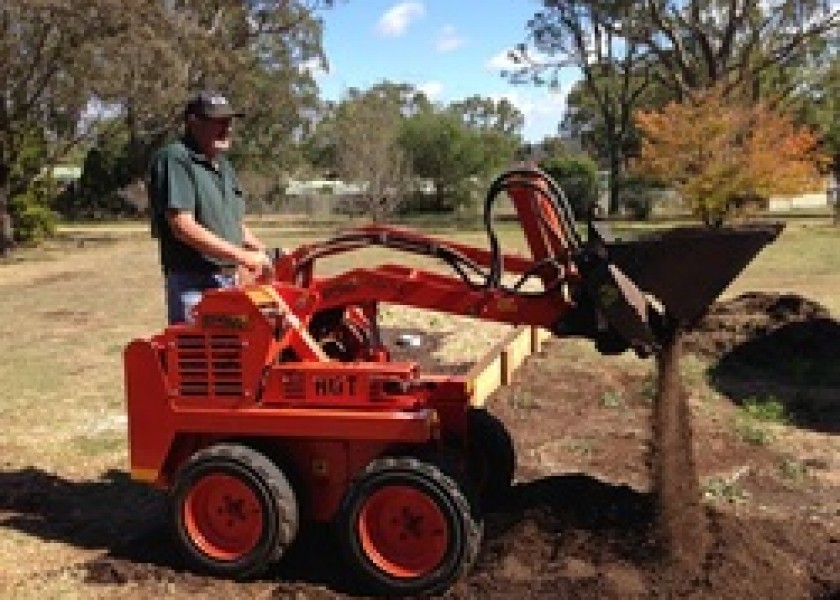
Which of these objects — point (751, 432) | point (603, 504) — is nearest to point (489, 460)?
point (603, 504)

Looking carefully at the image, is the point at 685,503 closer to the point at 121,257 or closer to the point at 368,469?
the point at 368,469

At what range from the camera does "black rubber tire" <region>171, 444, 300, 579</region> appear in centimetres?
496

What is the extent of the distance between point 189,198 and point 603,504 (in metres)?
2.48

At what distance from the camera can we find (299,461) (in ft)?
16.8

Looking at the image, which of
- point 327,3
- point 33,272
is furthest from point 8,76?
point 327,3

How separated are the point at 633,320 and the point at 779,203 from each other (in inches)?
1994

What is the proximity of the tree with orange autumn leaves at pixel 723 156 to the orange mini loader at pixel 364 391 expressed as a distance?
86.0 feet

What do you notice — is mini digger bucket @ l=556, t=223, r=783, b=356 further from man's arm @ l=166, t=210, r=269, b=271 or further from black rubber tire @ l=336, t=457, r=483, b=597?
man's arm @ l=166, t=210, r=269, b=271

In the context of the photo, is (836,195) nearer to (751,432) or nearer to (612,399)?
(612,399)

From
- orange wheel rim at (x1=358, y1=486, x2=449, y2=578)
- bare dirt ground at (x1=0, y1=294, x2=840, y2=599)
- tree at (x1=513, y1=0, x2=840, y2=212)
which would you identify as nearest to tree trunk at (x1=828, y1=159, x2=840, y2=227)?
tree at (x1=513, y1=0, x2=840, y2=212)

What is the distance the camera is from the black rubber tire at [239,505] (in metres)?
4.96

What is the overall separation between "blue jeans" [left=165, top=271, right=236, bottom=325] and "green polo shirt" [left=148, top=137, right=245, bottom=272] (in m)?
0.04

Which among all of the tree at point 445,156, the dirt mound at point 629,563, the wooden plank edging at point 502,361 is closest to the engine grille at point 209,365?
the dirt mound at point 629,563

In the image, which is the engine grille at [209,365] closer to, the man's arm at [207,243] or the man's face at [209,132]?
the man's arm at [207,243]
